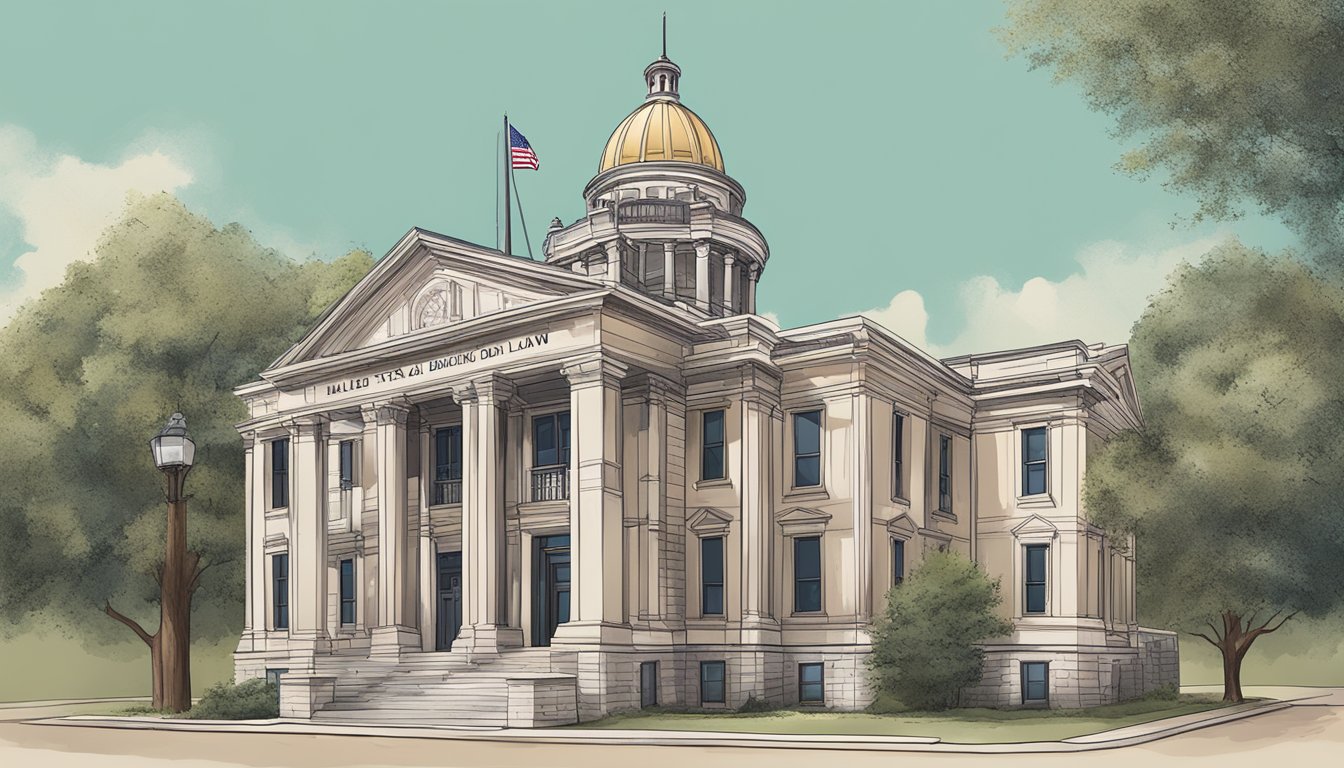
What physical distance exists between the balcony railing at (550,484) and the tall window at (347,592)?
7.54m

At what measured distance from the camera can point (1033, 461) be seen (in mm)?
37594

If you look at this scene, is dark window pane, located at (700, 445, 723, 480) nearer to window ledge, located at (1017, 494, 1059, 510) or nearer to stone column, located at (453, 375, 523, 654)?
stone column, located at (453, 375, 523, 654)

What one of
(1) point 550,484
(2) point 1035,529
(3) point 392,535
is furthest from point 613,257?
(2) point 1035,529

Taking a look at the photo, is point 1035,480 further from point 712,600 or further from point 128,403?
point 128,403

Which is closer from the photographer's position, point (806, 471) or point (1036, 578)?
point (806, 471)

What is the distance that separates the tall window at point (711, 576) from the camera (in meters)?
32.8

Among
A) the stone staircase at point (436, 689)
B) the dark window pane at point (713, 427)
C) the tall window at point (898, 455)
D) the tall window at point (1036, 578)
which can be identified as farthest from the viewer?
the tall window at point (1036, 578)

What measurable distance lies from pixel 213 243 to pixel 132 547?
10194 mm

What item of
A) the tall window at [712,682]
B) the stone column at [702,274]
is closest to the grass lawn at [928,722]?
the tall window at [712,682]

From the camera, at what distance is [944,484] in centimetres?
3747

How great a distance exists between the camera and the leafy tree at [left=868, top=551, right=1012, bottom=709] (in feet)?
99.8

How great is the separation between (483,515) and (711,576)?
231 inches

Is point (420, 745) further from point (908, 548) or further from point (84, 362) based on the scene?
point (84, 362)

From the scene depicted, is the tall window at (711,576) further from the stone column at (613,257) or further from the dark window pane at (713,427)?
the stone column at (613,257)
